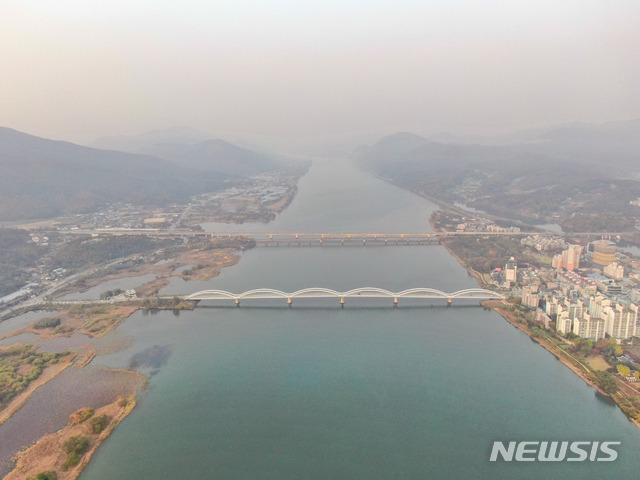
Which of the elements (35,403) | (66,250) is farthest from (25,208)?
(35,403)

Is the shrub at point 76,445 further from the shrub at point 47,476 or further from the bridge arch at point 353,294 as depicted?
the bridge arch at point 353,294

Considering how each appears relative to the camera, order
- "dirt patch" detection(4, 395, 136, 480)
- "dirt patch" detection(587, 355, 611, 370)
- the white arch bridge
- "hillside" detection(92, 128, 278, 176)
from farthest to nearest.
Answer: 1. "hillside" detection(92, 128, 278, 176)
2. the white arch bridge
3. "dirt patch" detection(587, 355, 611, 370)
4. "dirt patch" detection(4, 395, 136, 480)

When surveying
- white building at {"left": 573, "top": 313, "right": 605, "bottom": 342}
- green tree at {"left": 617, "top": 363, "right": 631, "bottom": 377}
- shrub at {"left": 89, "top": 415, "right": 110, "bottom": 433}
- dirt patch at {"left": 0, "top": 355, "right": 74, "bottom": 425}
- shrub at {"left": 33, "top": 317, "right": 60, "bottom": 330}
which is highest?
white building at {"left": 573, "top": 313, "right": 605, "bottom": 342}

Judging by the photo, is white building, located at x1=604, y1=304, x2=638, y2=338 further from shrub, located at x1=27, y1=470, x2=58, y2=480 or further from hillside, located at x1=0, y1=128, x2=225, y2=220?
hillside, located at x1=0, y1=128, x2=225, y2=220

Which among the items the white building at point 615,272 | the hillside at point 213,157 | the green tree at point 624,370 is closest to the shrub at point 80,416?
the green tree at point 624,370

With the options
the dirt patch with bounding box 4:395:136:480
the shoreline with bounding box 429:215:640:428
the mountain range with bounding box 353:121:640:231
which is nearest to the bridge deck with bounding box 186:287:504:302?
the shoreline with bounding box 429:215:640:428

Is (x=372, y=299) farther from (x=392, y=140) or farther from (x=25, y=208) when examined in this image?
(x=392, y=140)
